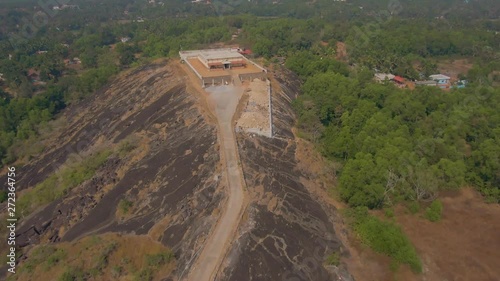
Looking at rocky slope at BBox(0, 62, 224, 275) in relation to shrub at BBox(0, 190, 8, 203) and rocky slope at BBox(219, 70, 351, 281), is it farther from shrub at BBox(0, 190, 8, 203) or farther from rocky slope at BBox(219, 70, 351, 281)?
rocky slope at BBox(219, 70, 351, 281)

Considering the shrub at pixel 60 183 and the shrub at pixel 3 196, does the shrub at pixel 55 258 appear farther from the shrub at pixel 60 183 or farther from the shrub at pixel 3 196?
the shrub at pixel 3 196

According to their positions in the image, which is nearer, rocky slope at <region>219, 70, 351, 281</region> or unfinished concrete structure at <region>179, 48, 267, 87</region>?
rocky slope at <region>219, 70, 351, 281</region>

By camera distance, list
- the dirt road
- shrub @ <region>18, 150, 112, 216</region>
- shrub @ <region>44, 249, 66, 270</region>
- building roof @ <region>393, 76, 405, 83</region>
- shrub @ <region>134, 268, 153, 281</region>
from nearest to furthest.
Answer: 1. the dirt road
2. shrub @ <region>134, 268, 153, 281</region>
3. shrub @ <region>44, 249, 66, 270</region>
4. shrub @ <region>18, 150, 112, 216</region>
5. building roof @ <region>393, 76, 405, 83</region>

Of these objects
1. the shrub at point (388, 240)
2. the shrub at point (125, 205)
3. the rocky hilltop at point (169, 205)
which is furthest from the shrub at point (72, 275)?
the shrub at point (388, 240)

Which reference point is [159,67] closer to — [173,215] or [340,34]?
[173,215]

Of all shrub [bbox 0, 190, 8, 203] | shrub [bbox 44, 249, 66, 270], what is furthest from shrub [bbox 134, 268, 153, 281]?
shrub [bbox 0, 190, 8, 203]

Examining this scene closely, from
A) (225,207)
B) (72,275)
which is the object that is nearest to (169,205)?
(225,207)

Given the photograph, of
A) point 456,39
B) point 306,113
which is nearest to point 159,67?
point 306,113
